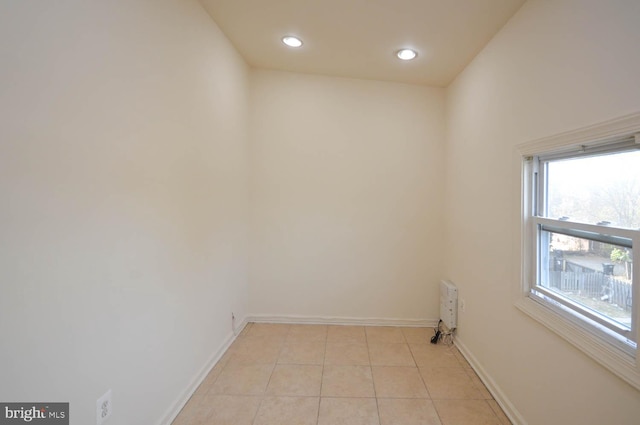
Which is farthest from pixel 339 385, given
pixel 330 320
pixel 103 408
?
pixel 103 408

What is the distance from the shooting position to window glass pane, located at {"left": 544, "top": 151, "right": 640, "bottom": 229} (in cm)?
113

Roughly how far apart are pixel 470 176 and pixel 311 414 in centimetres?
221

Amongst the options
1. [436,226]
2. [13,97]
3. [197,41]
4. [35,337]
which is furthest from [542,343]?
[197,41]

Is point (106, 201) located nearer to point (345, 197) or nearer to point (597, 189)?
point (345, 197)

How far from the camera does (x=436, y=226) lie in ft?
9.72

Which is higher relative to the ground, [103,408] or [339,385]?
[103,408]

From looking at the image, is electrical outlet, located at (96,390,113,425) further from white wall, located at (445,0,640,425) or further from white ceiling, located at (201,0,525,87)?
white ceiling, located at (201,0,525,87)

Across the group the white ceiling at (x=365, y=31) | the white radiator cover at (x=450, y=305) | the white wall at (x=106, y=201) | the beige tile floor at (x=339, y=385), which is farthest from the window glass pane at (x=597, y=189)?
the white wall at (x=106, y=201)

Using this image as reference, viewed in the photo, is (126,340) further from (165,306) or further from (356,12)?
(356,12)

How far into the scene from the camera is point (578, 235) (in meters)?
1.39

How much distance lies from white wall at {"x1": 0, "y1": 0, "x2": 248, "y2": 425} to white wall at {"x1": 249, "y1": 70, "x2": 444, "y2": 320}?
90cm

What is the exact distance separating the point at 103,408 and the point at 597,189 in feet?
8.06

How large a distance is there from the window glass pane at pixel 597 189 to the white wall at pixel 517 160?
0.62ft

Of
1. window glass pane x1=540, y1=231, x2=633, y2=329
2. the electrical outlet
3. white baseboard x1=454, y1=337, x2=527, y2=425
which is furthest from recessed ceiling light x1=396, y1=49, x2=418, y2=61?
the electrical outlet
